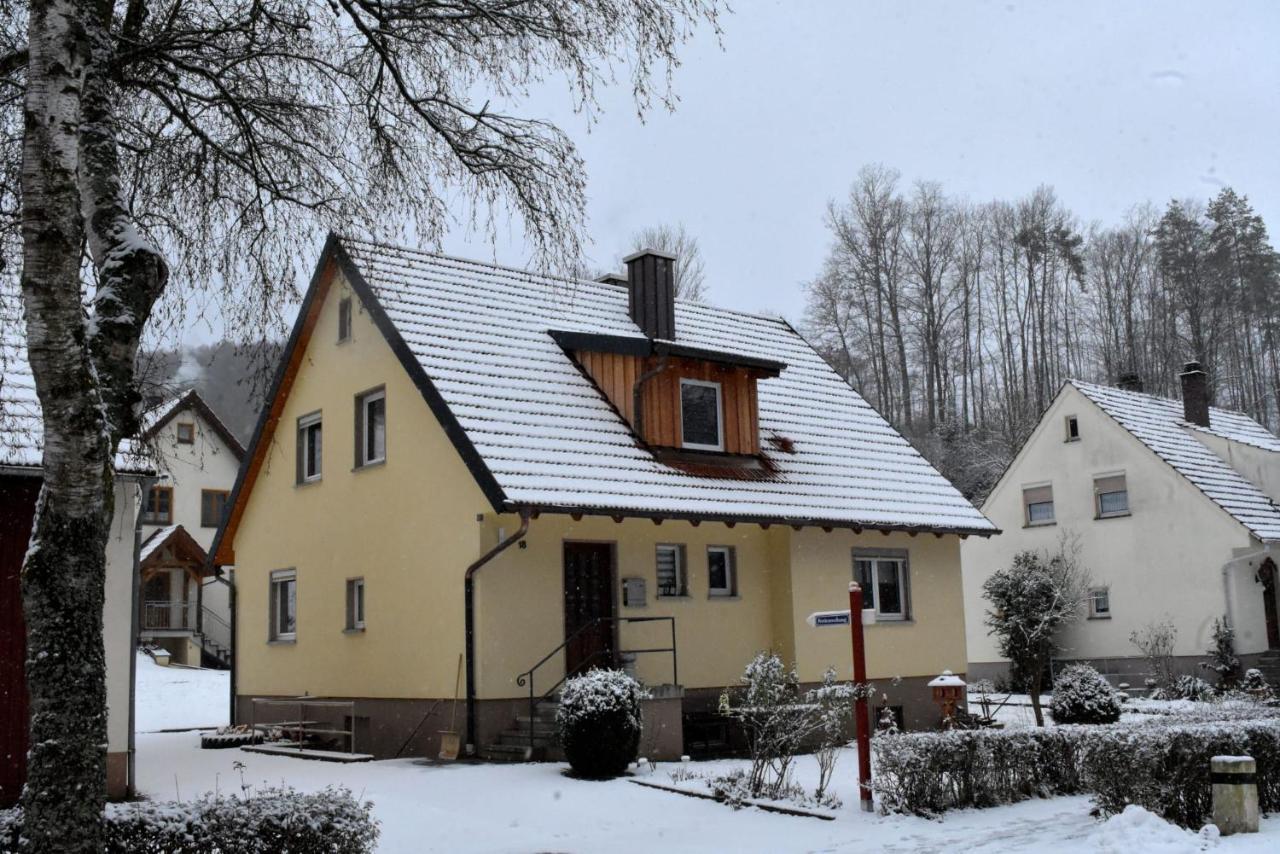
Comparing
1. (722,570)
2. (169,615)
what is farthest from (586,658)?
(169,615)

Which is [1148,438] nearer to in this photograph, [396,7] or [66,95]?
[396,7]

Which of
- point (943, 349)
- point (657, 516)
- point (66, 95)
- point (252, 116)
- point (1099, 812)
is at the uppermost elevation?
point (943, 349)

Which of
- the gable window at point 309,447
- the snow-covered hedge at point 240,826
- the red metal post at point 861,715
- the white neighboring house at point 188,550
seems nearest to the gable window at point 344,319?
the gable window at point 309,447

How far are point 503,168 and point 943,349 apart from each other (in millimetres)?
40304

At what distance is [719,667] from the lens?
62.4 ft

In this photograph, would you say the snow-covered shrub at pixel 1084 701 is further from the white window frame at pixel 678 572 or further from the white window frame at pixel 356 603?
the white window frame at pixel 356 603

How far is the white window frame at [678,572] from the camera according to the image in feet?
61.6

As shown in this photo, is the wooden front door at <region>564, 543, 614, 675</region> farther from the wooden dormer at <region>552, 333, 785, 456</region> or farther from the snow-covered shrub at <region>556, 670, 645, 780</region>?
the snow-covered shrub at <region>556, 670, 645, 780</region>

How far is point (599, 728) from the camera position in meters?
14.2

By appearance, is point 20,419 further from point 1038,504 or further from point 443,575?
point 1038,504

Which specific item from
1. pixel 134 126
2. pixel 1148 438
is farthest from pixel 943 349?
pixel 134 126

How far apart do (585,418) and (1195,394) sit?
2240cm

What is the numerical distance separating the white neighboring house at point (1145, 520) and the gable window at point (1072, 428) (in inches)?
1.4

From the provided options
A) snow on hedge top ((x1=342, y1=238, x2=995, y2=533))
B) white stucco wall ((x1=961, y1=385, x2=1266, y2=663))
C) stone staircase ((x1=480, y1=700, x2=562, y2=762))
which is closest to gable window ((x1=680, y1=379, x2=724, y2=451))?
snow on hedge top ((x1=342, y1=238, x2=995, y2=533))
